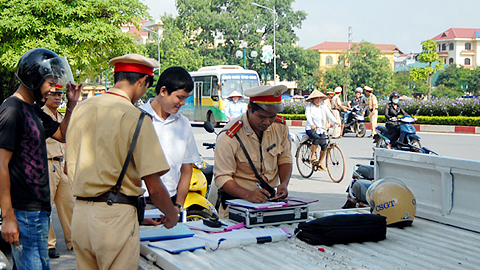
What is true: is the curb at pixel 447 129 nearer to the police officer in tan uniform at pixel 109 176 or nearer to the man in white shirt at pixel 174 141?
the man in white shirt at pixel 174 141

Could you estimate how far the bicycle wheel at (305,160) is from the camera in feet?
35.2

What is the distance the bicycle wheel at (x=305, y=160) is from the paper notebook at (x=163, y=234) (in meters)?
7.64

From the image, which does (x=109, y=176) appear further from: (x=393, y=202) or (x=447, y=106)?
(x=447, y=106)

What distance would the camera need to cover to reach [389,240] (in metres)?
3.17

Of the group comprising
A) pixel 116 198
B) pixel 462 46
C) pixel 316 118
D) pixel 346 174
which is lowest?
pixel 346 174

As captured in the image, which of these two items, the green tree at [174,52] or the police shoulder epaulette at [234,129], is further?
the green tree at [174,52]

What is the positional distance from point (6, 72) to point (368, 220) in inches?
791

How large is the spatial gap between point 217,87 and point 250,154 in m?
23.3

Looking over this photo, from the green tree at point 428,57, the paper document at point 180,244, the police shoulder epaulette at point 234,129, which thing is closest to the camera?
the paper document at point 180,244

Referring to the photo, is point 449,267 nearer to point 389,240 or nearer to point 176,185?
point 389,240

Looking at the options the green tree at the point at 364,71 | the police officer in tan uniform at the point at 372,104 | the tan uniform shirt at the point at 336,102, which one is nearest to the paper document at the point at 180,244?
the police officer in tan uniform at the point at 372,104

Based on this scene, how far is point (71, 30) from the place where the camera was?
18.3 meters

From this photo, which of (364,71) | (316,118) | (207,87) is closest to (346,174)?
(316,118)

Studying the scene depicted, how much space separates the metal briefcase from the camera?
342 centimetres
